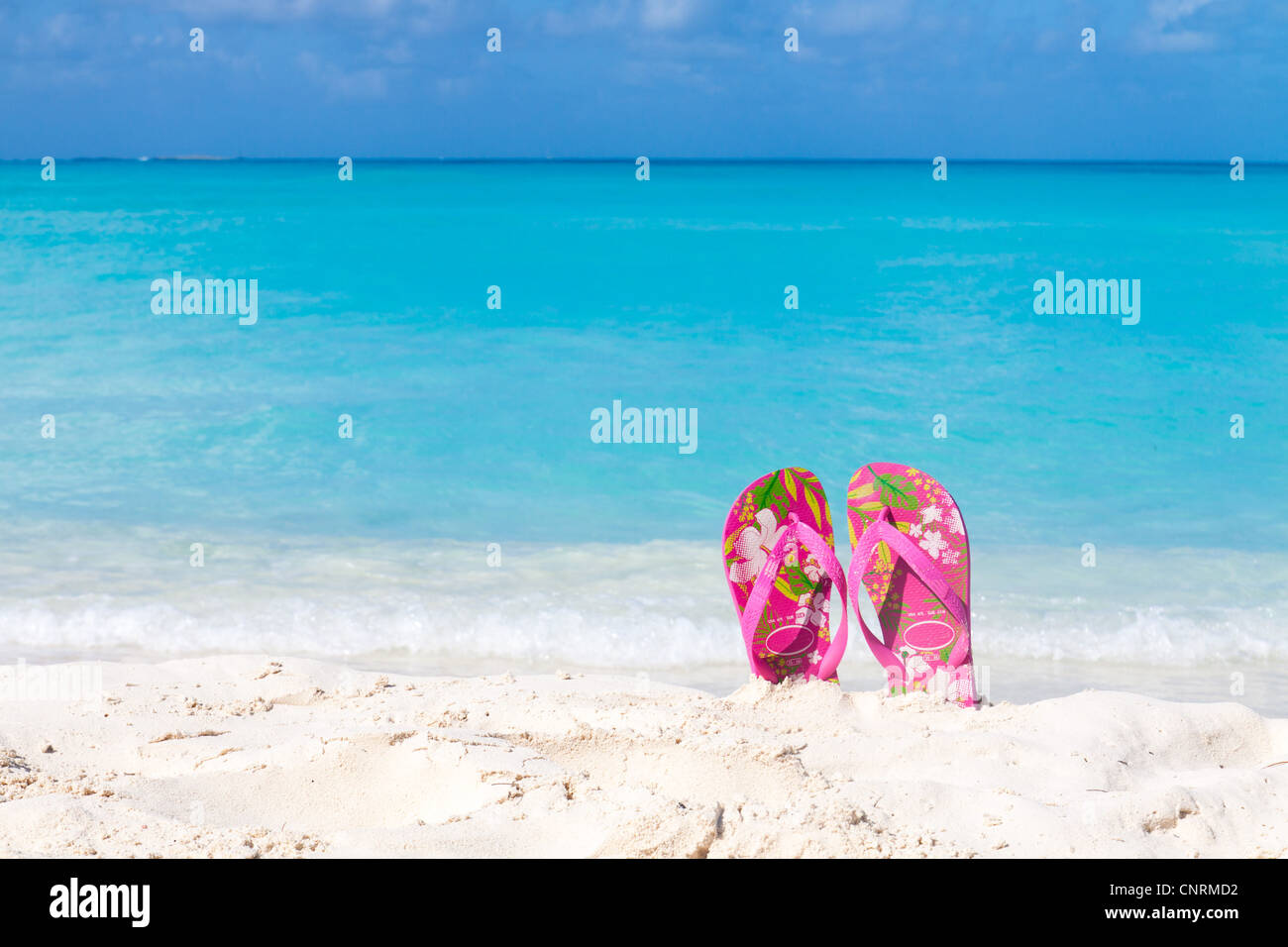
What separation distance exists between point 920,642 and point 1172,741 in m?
0.74

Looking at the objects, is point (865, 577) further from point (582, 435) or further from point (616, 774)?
point (582, 435)

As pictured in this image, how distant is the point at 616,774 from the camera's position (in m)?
2.32

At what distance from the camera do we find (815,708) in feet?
9.77

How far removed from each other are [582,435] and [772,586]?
382 cm

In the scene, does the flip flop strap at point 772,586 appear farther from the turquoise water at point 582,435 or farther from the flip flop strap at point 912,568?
the turquoise water at point 582,435

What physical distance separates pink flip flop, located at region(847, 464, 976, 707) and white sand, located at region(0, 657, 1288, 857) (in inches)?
7.4

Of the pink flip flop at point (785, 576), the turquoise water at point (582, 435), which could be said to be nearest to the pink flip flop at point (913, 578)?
the pink flip flop at point (785, 576)

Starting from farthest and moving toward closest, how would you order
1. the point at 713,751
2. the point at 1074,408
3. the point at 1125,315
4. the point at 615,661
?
the point at 1125,315 → the point at 1074,408 → the point at 615,661 → the point at 713,751

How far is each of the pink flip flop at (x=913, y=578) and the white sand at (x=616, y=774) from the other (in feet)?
0.61

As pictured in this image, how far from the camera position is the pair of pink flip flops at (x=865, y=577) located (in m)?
3.18
